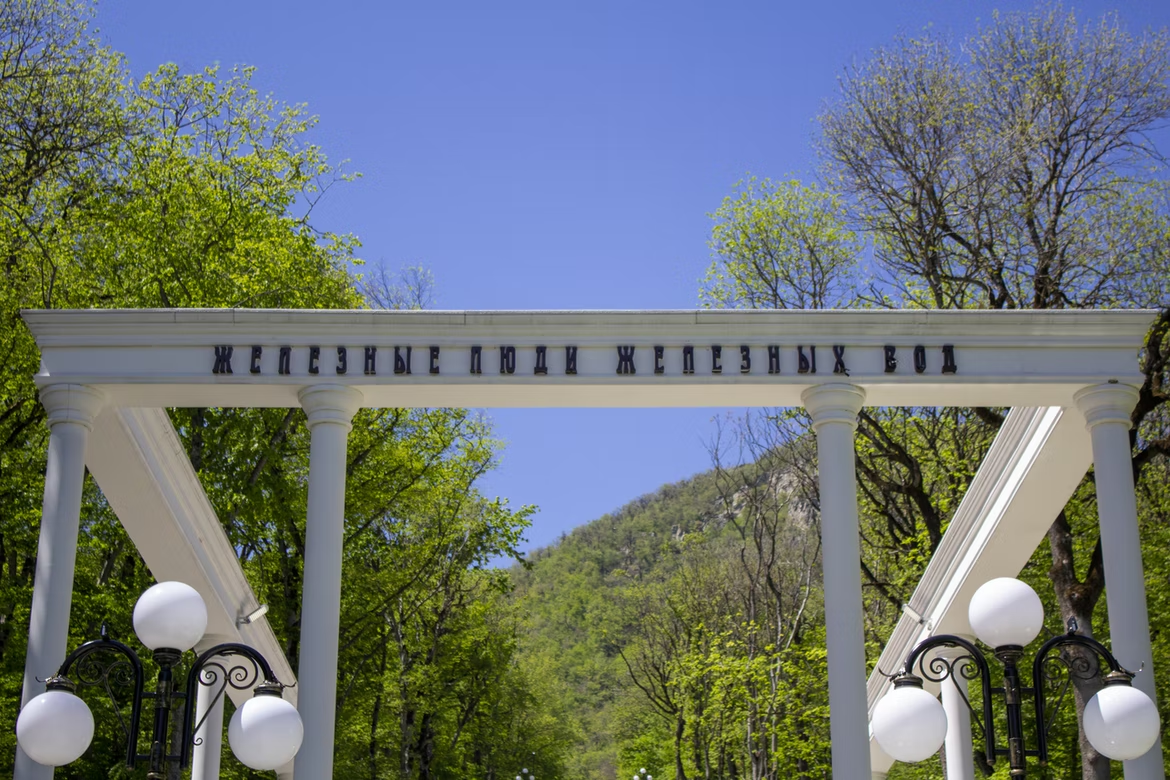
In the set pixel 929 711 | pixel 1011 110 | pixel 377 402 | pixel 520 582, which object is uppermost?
pixel 520 582

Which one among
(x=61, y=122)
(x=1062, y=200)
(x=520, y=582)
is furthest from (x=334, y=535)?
(x=520, y=582)

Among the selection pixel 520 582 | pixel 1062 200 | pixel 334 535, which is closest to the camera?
pixel 334 535

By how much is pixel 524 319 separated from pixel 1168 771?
1958 cm

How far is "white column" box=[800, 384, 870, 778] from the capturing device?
12086mm

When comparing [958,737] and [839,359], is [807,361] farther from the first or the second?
[958,737]

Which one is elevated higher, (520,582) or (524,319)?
(520,582)

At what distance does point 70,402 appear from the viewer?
41.6ft

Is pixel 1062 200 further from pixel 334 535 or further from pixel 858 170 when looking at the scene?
pixel 334 535

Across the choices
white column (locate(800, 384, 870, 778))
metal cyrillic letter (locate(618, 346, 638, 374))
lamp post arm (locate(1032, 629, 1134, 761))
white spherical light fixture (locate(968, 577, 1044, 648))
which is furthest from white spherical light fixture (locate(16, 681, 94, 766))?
white column (locate(800, 384, 870, 778))

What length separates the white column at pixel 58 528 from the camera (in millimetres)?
12117

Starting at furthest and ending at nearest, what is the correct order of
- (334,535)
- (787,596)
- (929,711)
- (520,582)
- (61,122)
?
(520,582) < (787,596) < (61,122) < (334,535) < (929,711)

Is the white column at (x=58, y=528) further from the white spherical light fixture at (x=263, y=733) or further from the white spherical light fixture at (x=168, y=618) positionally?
the white spherical light fixture at (x=263, y=733)

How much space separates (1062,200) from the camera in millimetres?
23516

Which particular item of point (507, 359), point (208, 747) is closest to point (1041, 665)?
point (507, 359)
